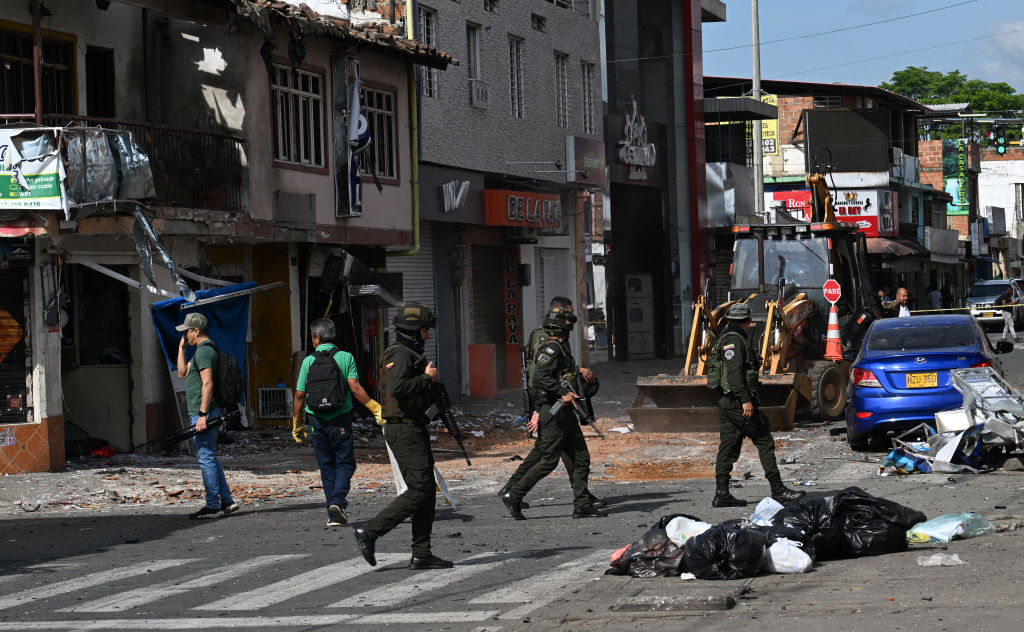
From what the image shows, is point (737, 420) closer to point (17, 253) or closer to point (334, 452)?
point (334, 452)

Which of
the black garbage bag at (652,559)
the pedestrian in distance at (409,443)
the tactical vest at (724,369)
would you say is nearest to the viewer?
the black garbage bag at (652,559)

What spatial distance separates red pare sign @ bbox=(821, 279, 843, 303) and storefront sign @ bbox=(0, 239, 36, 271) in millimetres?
12329

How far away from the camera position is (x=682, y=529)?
8945 mm

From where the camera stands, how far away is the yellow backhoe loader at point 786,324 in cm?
1883

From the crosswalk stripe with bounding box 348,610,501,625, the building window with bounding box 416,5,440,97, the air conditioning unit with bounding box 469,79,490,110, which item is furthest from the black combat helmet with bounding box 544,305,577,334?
the air conditioning unit with bounding box 469,79,490,110

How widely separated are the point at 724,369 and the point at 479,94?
651 inches

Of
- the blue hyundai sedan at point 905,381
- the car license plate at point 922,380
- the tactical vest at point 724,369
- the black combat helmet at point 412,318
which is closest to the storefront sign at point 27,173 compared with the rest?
the black combat helmet at point 412,318

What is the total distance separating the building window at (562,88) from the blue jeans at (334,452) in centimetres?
2123

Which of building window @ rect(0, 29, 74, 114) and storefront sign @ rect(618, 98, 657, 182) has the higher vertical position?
storefront sign @ rect(618, 98, 657, 182)

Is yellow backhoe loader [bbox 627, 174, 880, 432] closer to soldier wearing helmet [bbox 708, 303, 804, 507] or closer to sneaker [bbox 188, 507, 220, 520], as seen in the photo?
soldier wearing helmet [bbox 708, 303, 804, 507]

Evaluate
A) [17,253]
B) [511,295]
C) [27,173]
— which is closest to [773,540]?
[27,173]

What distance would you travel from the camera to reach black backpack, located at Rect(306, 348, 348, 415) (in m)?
11.8

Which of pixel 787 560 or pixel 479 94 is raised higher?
pixel 479 94

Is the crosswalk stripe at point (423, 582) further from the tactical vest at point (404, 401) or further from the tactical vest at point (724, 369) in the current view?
the tactical vest at point (724, 369)
